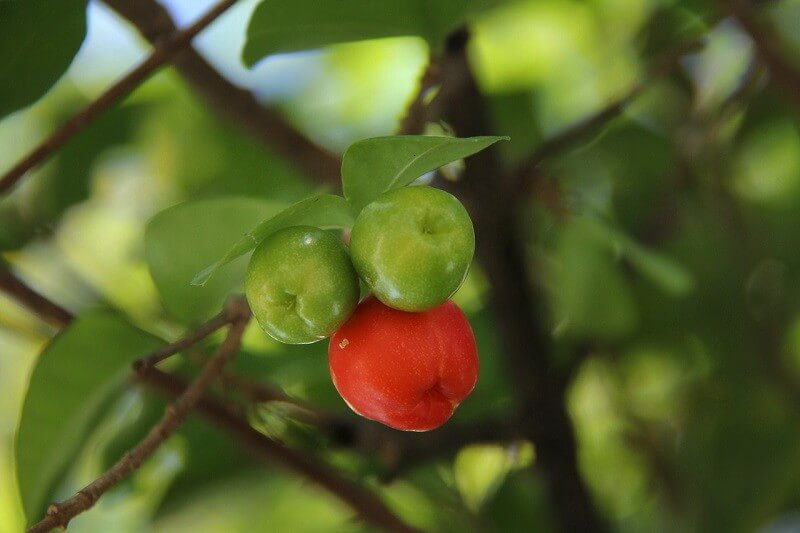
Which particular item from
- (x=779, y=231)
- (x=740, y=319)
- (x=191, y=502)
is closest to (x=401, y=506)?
(x=191, y=502)

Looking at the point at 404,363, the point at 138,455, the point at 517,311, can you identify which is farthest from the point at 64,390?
the point at 517,311

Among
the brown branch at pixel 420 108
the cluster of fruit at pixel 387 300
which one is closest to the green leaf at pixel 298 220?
the cluster of fruit at pixel 387 300

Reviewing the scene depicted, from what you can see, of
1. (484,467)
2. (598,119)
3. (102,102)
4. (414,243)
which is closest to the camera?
(414,243)

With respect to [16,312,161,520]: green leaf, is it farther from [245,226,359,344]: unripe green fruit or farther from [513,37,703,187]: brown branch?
[513,37,703,187]: brown branch

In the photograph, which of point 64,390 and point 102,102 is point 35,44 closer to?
point 102,102

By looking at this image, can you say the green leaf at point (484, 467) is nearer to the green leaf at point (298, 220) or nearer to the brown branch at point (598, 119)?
the brown branch at point (598, 119)
